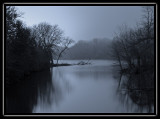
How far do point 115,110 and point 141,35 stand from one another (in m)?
8.94

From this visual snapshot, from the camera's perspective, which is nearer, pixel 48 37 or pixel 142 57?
pixel 142 57

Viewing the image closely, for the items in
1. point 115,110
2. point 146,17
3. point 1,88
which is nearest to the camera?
point 1,88

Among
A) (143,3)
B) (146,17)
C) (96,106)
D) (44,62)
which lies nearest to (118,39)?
(146,17)

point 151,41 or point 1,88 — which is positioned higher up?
point 151,41

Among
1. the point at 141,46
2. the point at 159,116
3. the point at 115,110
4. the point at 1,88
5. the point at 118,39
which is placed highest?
the point at 118,39

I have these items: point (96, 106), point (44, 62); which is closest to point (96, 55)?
point (44, 62)

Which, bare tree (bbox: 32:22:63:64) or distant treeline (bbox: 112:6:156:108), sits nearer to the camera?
Answer: distant treeline (bbox: 112:6:156:108)

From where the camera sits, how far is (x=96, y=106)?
11812 mm

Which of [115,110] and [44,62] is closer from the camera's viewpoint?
[115,110]

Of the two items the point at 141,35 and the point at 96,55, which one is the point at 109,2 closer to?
the point at 141,35

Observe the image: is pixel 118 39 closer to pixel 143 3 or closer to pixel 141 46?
pixel 141 46

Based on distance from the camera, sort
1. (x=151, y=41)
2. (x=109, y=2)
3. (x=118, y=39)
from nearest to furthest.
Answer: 1. (x=109, y=2)
2. (x=151, y=41)
3. (x=118, y=39)

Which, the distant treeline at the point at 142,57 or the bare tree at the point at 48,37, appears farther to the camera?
the bare tree at the point at 48,37

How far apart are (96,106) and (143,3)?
7.22 meters
